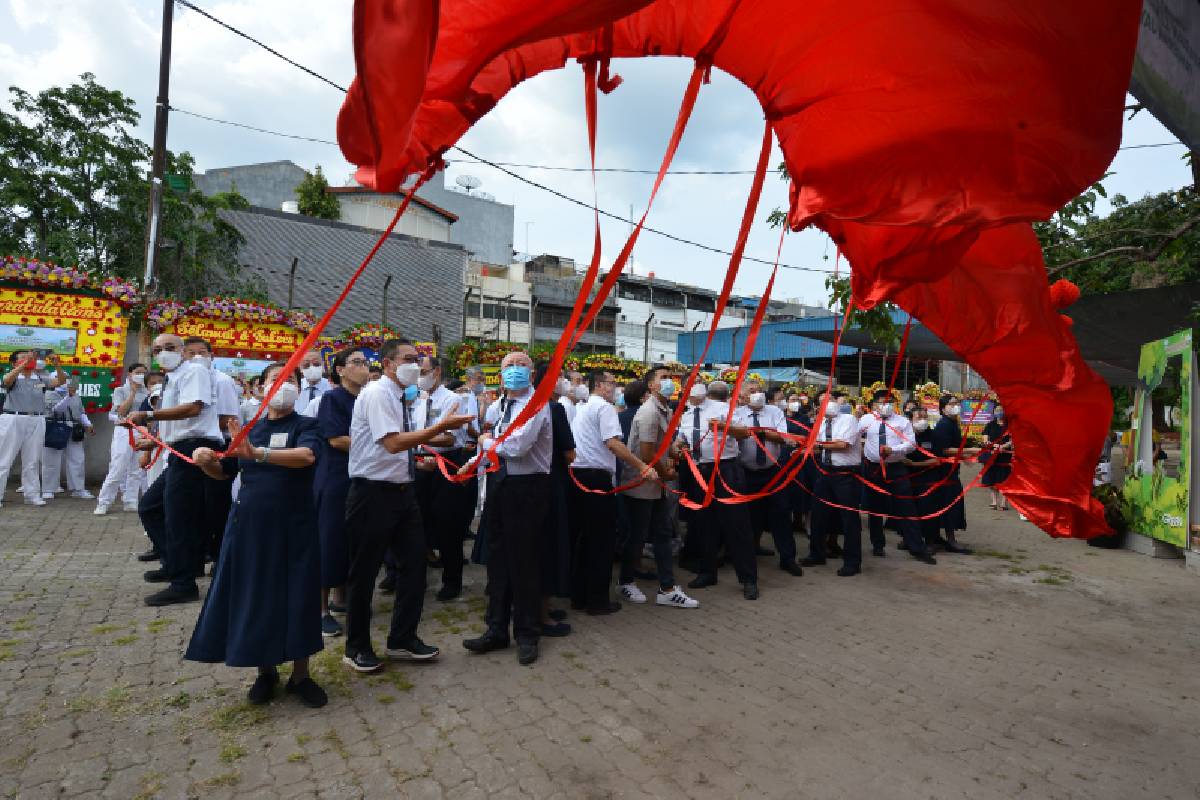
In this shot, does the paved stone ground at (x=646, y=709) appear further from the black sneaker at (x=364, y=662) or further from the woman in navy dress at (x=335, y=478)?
the woman in navy dress at (x=335, y=478)

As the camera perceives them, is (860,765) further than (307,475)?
No

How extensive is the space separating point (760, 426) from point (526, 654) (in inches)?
146

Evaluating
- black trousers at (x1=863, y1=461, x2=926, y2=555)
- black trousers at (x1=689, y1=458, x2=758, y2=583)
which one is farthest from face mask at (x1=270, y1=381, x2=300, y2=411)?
black trousers at (x1=863, y1=461, x2=926, y2=555)

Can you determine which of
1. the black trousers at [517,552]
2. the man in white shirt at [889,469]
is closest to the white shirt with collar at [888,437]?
the man in white shirt at [889,469]

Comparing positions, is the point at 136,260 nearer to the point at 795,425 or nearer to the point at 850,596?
the point at 795,425

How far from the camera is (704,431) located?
641cm

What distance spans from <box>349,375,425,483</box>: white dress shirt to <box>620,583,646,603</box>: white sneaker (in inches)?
97.1

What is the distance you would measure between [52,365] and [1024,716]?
12.4 meters

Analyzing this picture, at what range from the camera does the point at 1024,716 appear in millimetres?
3645

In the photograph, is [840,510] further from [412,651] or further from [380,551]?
[380,551]

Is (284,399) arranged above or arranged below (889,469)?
above

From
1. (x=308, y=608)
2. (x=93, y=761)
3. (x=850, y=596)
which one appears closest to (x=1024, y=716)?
(x=850, y=596)

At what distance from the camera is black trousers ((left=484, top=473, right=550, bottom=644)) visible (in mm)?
4305

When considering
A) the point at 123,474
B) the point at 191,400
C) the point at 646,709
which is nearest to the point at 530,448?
the point at 646,709
